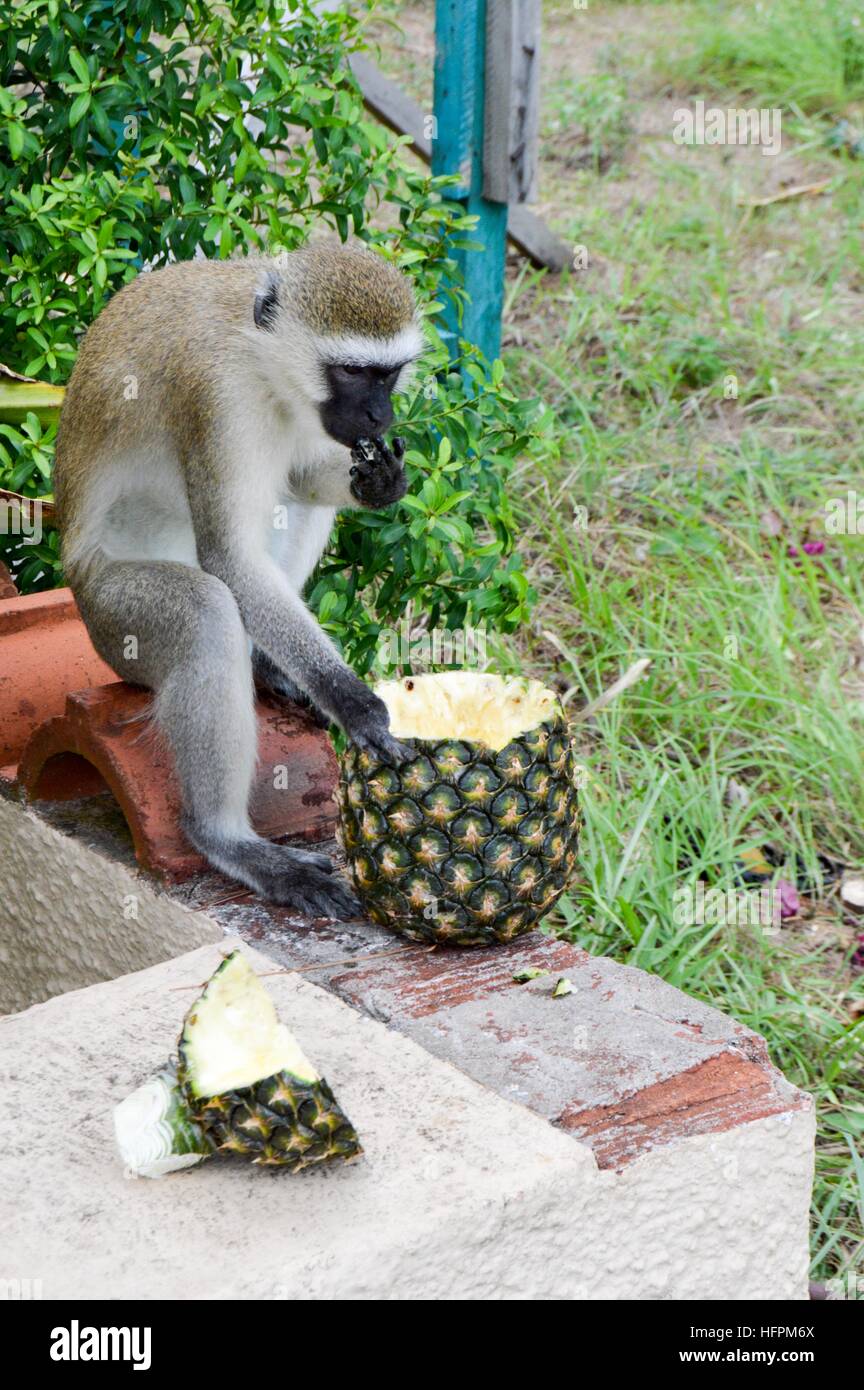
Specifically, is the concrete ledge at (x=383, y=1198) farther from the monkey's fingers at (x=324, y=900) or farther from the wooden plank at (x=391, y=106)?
the wooden plank at (x=391, y=106)

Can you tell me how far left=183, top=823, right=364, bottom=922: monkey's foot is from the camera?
2.85m

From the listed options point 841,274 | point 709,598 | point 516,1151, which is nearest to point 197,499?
point 516,1151

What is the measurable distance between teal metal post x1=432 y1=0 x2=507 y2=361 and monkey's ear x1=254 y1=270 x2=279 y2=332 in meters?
1.76

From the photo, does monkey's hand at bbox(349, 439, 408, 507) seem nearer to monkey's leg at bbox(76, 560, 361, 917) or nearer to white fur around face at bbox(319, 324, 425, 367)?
white fur around face at bbox(319, 324, 425, 367)

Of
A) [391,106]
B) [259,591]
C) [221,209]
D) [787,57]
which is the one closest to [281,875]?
[259,591]

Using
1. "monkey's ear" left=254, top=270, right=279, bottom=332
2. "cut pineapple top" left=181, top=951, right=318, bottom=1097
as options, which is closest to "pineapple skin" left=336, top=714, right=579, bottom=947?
"cut pineapple top" left=181, top=951, right=318, bottom=1097

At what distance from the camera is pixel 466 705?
274 centimetres

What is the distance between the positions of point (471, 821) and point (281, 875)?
1.64ft

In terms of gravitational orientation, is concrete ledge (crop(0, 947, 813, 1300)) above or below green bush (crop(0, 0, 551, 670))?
below

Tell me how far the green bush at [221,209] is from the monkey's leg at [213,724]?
2.47 feet

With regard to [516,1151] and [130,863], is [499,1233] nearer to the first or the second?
[516,1151]

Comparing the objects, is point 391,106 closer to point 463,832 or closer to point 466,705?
point 466,705

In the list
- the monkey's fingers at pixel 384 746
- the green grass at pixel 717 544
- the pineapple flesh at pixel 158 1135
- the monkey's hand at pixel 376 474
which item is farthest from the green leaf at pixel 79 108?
the pineapple flesh at pixel 158 1135

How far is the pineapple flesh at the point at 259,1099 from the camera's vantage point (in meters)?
1.97
